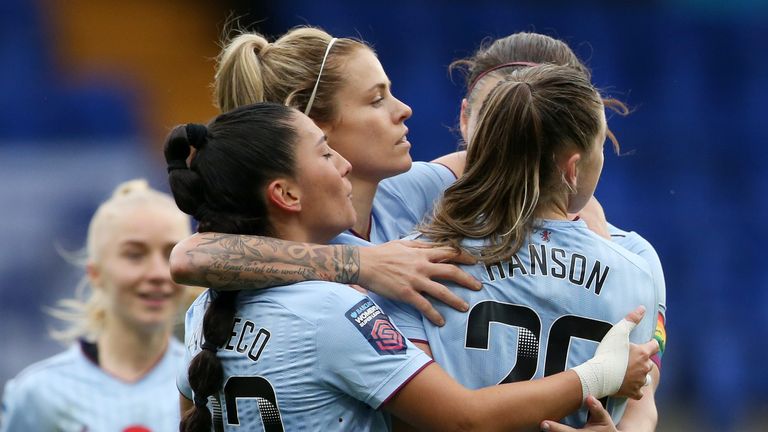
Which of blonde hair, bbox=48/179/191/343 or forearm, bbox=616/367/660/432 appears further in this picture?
blonde hair, bbox=48/179/191/343

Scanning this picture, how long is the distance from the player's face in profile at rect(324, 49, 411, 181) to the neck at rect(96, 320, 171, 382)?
226cm

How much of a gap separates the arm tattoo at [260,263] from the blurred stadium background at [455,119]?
5.59 meters

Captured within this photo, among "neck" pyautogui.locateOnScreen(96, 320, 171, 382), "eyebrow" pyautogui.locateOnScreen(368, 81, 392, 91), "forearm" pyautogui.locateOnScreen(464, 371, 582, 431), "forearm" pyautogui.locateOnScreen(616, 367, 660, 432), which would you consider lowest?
"neck" pyautogui.locateOnScreen(96, 320, 171, 382)

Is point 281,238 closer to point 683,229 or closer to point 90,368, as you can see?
point 90,368

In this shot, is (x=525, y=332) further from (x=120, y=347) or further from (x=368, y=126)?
(x=120, y=347)

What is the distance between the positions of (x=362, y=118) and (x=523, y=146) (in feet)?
2.62

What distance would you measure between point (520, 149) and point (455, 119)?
6.95 metres

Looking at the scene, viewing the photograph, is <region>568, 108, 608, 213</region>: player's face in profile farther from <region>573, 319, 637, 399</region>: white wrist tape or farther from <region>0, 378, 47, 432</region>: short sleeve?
<region>0, 378, 47, 432</region>: short sleeve

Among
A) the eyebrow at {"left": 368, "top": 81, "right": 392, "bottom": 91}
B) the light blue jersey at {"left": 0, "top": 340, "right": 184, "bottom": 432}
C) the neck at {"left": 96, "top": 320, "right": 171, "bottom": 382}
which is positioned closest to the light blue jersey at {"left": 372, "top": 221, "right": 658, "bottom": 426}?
the eyebrow at {"left": 368, "top": 81, "right": 392, "bottom": 91}

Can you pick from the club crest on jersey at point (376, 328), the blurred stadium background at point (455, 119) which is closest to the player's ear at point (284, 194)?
the club crest on jersey at point (376, 328)

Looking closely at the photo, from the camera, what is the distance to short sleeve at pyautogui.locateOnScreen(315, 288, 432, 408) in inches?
89.0

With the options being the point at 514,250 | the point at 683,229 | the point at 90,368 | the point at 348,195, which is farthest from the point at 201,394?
the point at 683,229

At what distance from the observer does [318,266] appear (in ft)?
7.99

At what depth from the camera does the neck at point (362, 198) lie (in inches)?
120
